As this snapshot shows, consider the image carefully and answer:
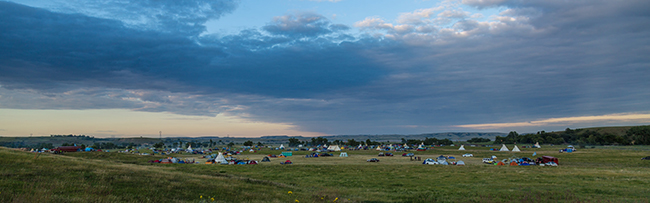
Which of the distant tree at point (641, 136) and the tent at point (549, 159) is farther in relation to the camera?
the distant tree at point (641, 136)

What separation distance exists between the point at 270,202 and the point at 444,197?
10.8 meters

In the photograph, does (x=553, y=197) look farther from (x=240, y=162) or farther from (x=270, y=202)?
(x=240, y=162)

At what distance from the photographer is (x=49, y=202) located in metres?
10.1

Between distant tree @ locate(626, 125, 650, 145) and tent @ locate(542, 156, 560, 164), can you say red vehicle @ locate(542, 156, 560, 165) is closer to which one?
tent @ locate(542, 156, 560, 164)

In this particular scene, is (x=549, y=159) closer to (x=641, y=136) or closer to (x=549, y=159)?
(x=549, y=159)

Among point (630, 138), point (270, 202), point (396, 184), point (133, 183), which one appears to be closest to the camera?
point (270, 202)

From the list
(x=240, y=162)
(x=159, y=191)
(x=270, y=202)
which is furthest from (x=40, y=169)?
(x=240, y=162)

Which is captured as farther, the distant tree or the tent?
the distant tree

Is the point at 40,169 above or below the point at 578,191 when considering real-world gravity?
above

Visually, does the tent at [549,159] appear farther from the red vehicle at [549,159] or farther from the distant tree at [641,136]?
the distant tree at [641,136]

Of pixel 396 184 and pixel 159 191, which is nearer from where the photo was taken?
pixel 159 191

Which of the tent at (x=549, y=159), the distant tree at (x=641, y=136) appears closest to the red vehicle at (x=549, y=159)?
the tent at (x=549, y=159)

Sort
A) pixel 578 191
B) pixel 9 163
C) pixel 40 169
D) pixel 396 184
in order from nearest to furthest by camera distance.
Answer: pixel 40 169
pixel 9 163
pixel 578 191
pixel 396 184

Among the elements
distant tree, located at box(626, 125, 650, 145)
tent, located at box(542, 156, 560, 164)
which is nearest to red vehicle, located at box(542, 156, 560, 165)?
tent, located at box(542, 156, 560, 164)
